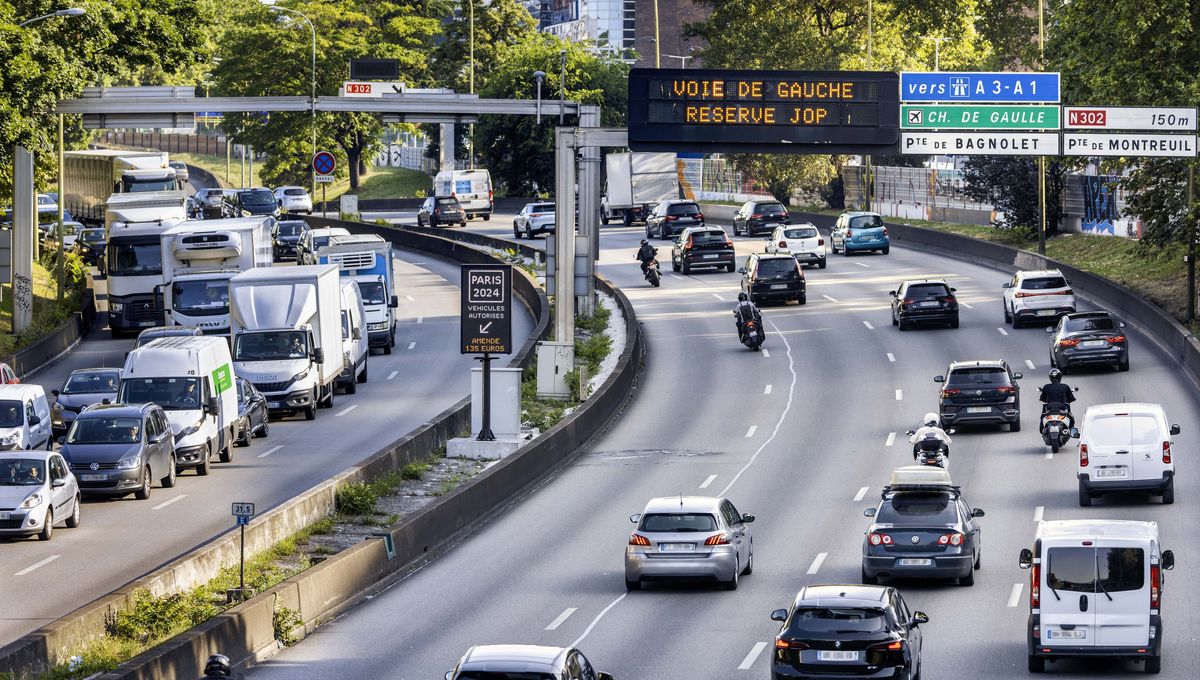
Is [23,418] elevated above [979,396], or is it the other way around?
[23,418]

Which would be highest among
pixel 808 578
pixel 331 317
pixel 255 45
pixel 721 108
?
pixel 255 45

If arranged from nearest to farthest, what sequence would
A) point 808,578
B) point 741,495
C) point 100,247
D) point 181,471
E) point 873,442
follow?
point 808,578
point 741,495
point 181,471
point 873,442
point 100,247

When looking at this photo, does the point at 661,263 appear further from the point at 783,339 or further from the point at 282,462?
the point at 282,462

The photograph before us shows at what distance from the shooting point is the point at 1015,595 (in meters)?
26.5

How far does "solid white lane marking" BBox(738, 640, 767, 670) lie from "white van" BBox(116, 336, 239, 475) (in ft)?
57.7

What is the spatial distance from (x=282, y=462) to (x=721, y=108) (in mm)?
13208

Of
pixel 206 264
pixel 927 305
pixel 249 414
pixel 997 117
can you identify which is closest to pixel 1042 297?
pixel 927 305

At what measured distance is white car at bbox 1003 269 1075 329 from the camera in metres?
54.8

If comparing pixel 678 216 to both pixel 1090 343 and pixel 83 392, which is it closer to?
pixel 1090 343

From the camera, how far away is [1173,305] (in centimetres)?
5534

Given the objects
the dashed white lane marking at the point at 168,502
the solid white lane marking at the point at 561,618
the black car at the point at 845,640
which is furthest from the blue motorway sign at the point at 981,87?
the black car at the point at 845,640

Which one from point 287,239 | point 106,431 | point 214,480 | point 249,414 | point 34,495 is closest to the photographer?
point 34,495

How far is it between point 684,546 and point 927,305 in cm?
3041

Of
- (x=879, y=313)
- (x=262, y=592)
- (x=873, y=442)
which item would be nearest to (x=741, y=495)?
(x=873, y=442)
